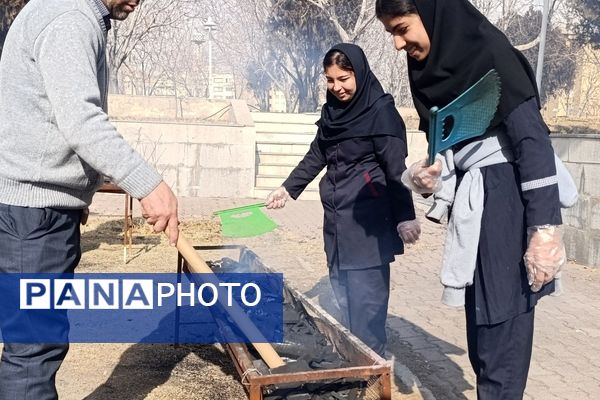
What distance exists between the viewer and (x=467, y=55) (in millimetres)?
2377

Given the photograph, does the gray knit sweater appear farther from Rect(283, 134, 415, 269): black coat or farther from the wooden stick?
Rect(283, 134, 415, 269): black coat

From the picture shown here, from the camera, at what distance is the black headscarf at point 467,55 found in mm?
2352

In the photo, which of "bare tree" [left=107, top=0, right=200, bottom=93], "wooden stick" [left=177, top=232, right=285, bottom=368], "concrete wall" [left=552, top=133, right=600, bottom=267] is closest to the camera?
"wooden stick" [left=177, top=232, right=285, bottom=368]

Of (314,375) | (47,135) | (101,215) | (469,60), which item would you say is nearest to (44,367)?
(47,135)

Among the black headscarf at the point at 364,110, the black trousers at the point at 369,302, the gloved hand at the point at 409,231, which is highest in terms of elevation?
the black headscarf at the point at 364,110

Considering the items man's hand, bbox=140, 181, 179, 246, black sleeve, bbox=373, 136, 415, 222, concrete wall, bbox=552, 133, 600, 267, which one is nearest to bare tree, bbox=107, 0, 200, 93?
concrete wall, bbox=552, 133, 600, 267

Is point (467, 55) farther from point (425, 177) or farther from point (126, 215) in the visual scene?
point (126, 215)

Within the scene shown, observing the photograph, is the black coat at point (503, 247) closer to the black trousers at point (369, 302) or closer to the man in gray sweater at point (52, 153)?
the man in gray sweater at point (52, 153)

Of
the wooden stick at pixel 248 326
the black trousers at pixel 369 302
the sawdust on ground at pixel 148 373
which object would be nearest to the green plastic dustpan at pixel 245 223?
the black trousers at pixel 369 302

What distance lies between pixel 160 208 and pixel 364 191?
1.58m

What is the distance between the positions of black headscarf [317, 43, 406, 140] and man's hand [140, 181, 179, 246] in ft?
5.06

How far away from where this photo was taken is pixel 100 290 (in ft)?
17.3

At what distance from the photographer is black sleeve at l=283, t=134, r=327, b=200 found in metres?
4.24

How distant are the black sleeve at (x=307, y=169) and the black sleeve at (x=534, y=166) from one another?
6.40 ft
